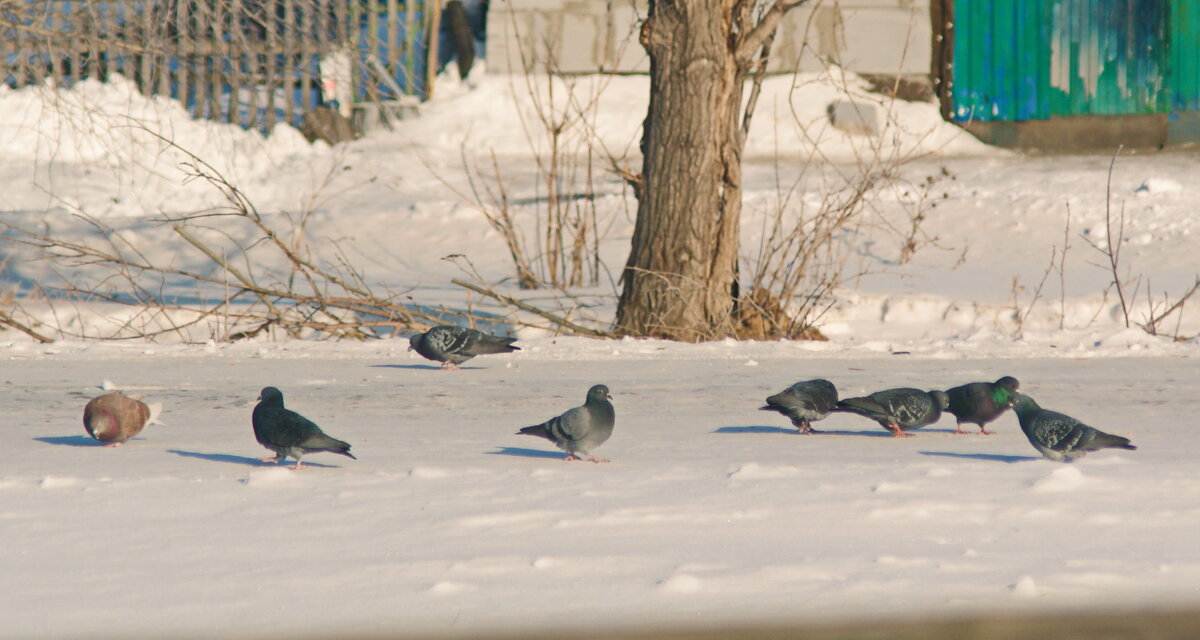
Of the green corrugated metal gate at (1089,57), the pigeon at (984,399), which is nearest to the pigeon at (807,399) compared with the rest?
the pigeon at (984,399)

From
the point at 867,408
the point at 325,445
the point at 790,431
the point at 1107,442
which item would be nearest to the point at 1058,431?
the point at 1107,442

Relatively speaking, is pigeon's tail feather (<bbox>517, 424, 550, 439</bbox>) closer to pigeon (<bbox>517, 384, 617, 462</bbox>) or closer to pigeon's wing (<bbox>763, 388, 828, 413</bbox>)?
pigeon (<bbox>517, 384, 617, 462</bbox>)

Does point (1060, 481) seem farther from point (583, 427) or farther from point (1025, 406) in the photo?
point (583, 427)

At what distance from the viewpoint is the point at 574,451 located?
194 inches

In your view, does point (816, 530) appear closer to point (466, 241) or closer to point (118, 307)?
point (118, 307)

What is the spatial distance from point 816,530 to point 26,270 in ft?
37.4

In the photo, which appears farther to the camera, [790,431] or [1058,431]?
[790,431]

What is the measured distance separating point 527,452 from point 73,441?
1.93 meters

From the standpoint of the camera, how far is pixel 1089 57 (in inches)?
738

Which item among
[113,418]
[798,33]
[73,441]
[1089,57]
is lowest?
[73,441]

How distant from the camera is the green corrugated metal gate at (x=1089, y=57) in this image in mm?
18641

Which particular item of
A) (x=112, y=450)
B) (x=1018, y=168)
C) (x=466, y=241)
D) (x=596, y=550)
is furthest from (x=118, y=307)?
(x=1018, y=168)

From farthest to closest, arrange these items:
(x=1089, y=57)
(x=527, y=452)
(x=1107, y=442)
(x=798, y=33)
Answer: (x=798, y=33) → (x=1089, y=57) → (x=527, y=452) → (x=1107, y=442)

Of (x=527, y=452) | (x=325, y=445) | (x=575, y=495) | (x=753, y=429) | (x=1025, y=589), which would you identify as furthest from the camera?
(x=753, y=429)
